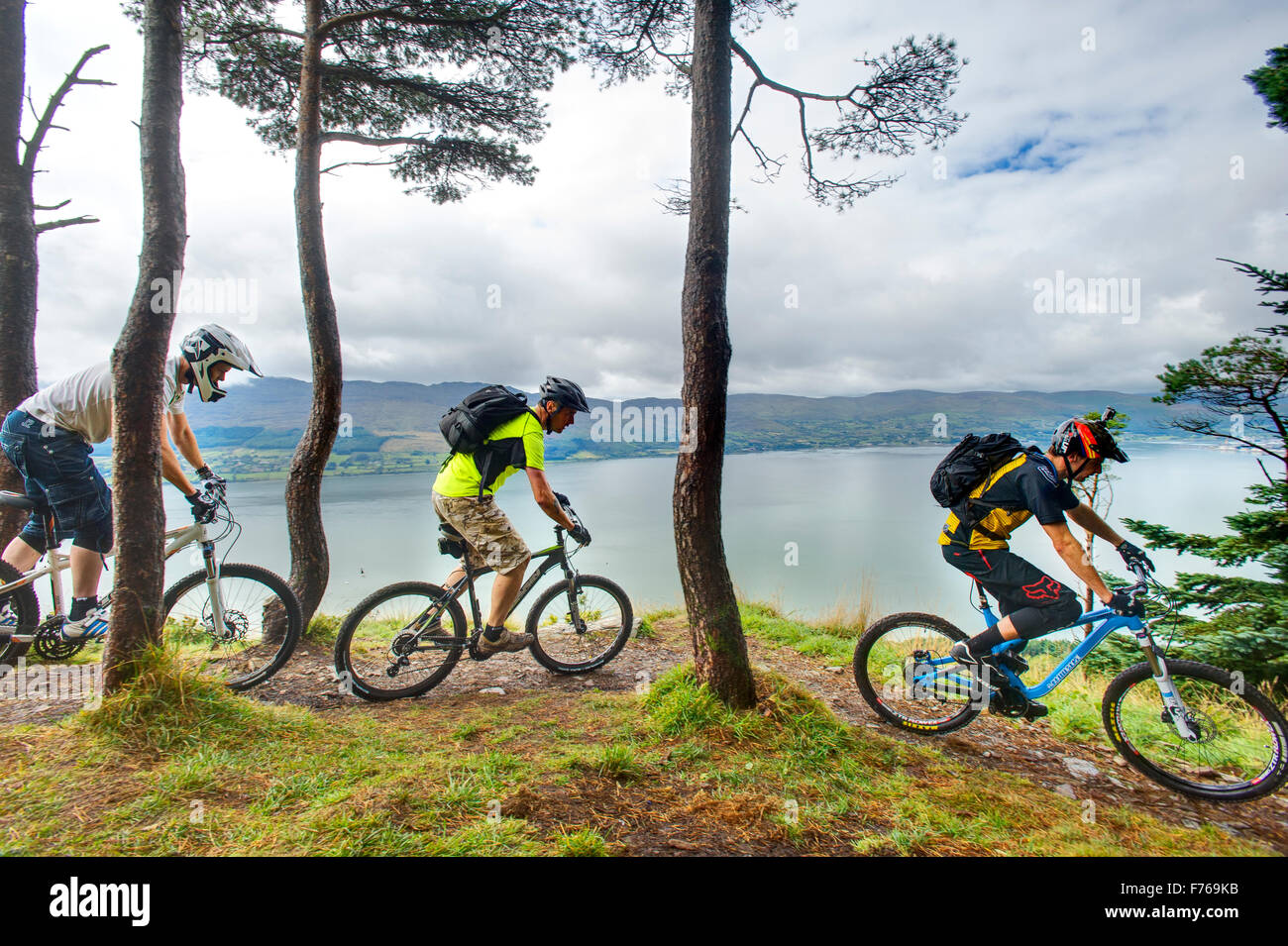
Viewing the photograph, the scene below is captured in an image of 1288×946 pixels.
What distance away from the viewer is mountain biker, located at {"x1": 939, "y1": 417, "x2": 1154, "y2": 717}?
131 inches

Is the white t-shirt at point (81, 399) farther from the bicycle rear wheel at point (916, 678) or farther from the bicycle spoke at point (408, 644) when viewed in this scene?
the bicycle rear wheel at point (916, 678)

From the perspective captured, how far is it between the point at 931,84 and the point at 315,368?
646 cm

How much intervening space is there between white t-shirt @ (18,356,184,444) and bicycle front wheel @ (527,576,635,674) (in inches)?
122

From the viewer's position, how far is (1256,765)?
330cm

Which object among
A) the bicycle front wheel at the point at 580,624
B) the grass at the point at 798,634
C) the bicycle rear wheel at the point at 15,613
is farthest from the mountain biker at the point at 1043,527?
the bicycle rear wheel at the point at 15,613

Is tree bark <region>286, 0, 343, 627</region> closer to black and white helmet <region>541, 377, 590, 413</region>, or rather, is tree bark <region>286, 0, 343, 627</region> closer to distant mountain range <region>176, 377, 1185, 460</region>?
black and white helmet <region>541, 377, 590, 413</region>

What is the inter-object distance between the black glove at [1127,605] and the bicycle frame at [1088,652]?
0.04 metres

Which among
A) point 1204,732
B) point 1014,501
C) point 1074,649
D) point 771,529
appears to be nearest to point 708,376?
point 1014,501

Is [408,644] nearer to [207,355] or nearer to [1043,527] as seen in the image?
[207,355]

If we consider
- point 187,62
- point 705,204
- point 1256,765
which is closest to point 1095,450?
point 1256,765

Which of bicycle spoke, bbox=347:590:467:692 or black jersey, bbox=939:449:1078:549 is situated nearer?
black jersey, bbox=939:449:1078:549

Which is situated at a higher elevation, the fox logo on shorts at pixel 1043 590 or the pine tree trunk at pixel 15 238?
the pine tree trunk at pixel 15 238

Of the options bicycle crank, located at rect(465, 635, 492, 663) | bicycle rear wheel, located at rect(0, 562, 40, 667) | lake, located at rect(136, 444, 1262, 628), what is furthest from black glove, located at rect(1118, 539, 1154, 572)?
bicycle rear wheel, located at rect(0, 562, 40, 667)

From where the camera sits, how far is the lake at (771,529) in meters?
25.5
